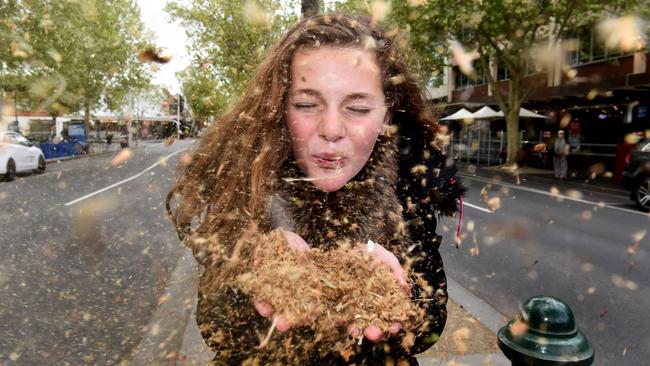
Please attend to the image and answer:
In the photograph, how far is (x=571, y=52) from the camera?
2536cm

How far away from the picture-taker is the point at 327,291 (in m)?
1.29

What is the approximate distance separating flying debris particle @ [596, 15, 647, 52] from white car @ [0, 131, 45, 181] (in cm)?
2025

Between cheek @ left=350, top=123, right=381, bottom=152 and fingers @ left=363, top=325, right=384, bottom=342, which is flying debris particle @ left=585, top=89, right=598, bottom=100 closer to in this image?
cheek @ left=350, top=123, right=381, bottom=152

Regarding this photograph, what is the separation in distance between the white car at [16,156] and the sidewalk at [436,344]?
1460 centimetres

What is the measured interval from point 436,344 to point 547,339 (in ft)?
7.94

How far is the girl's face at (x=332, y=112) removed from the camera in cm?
158

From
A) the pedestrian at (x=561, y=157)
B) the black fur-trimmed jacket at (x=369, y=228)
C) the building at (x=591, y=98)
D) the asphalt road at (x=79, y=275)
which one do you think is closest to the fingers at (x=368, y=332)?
the black fur-trimmed jacket at (x=369, y=228)

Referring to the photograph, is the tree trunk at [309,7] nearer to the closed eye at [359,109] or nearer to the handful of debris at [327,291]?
the closed eye at [359,109]

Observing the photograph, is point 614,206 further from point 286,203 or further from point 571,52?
point 571,52

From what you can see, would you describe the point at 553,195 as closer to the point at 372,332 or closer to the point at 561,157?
the point at 561,157

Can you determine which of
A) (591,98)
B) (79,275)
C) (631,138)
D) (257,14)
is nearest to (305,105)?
(257,14)

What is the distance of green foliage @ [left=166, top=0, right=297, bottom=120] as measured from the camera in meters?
5.35

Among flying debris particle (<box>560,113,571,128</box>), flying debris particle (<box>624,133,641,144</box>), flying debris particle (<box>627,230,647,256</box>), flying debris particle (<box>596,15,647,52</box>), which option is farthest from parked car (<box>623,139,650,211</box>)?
flying debris particle (<box>560,113,571,128</box>)

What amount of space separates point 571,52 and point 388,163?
27.1 m
